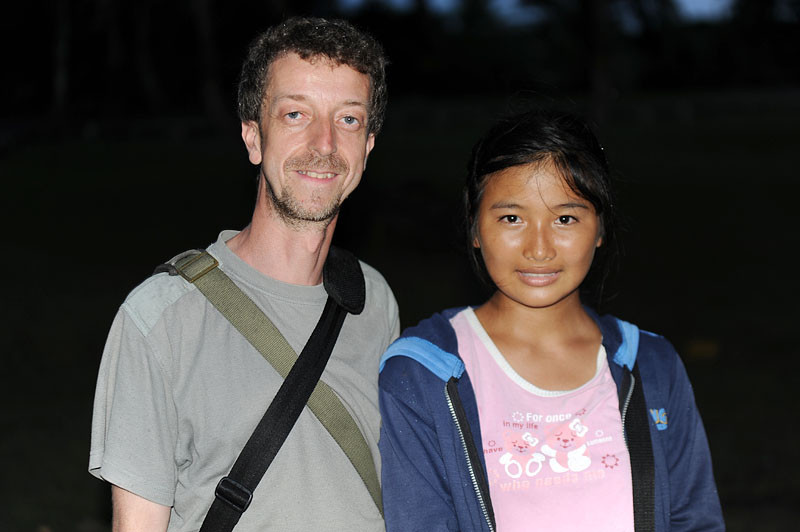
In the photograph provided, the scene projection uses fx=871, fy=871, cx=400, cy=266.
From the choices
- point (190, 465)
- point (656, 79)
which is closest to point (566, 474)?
point (190, 465)

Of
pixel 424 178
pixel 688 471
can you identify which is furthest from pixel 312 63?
pixel 424 178

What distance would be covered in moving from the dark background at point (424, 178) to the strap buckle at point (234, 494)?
1.27 meters

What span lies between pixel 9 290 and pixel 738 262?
10.2m

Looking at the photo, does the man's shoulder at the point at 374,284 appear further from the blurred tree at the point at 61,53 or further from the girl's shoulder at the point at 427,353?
the blurred tree at the point at 61,53

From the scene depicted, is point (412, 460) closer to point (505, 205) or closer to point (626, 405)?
point (626, 405)

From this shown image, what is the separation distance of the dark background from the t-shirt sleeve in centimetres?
109

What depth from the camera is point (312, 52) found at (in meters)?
2.64

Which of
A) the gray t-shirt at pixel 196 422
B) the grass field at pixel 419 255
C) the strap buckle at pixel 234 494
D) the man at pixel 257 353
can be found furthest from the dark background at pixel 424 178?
the strap buckle at pixel 234 494

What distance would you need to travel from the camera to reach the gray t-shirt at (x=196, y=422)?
7.79 ft

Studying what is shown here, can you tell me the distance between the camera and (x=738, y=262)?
12898 millimetres

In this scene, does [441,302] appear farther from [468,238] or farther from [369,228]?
[468,238]

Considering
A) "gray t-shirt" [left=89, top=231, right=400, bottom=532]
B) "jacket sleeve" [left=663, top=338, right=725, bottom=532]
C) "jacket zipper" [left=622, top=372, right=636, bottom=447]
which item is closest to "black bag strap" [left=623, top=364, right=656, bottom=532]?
"jacket zipper" [left=622, top=372, right=636, bottom=447]

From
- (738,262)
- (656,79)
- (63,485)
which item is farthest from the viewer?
(656,79)

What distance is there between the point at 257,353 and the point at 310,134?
0.68 metres
